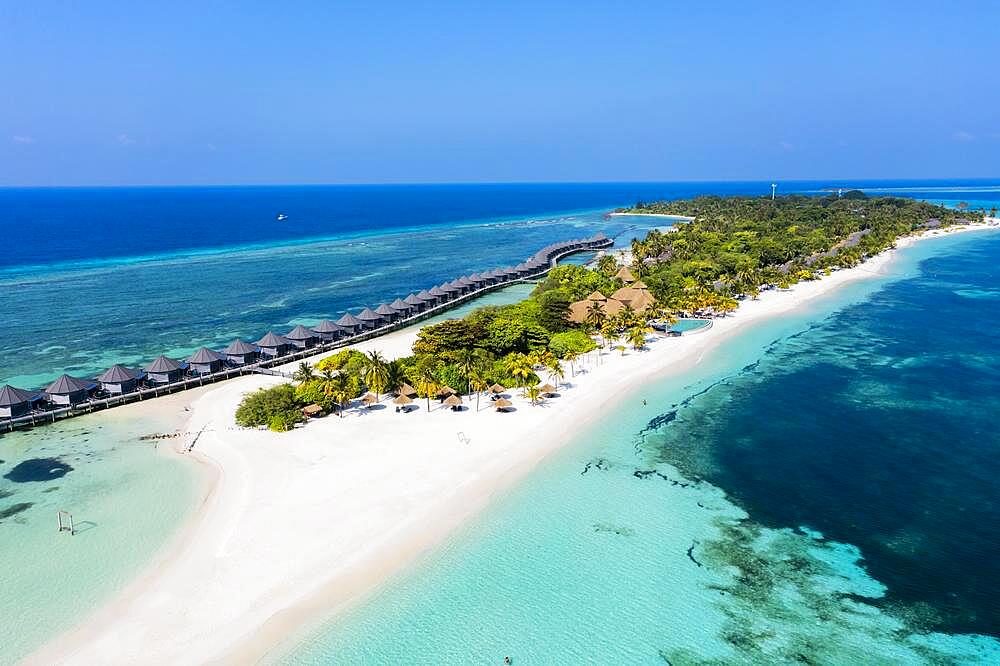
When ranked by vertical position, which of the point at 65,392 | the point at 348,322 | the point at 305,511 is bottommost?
the point at 305,511

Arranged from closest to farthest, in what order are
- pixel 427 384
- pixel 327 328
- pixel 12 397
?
pixel 12 397 → pixel 427 384 → pixel 327 328

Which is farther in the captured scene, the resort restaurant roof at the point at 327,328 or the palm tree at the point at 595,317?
the palm tree at the point at 595,317

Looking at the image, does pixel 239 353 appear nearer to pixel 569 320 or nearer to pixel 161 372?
pixel 161 372

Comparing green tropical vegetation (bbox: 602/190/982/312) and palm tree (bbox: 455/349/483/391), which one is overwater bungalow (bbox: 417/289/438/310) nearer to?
palm tree (bbox: 455/349/483/391)

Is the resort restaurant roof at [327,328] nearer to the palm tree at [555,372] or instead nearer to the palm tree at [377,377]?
the palm tree at [377,377]

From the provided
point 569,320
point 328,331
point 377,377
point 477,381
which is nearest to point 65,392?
point 328,331

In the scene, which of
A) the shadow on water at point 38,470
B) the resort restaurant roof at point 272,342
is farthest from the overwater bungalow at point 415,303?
the shadow on water at point 38,470
